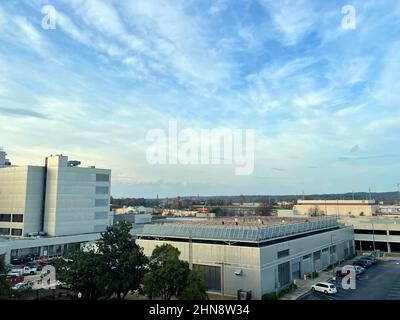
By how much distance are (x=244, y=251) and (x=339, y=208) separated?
151 ft

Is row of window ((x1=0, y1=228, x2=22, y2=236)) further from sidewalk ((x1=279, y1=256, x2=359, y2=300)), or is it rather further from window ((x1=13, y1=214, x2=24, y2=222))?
sidewalk ((x1=279, y1=256, x2=359, y2=300))

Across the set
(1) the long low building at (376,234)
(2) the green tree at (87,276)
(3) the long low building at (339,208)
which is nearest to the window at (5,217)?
(2) the green tree at (87,276)

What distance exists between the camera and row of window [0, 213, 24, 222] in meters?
36.5

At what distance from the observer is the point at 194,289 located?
45.9ft

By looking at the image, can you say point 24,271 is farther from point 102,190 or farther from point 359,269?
→ point 359,269

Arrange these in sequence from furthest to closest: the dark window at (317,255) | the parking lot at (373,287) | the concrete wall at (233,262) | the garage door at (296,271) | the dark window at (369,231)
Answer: the dark window at (369,231) → the dark window at (317,255) → the garage door at (296,271) → the parking lot at (373,287) → the concrete wall at (233,262)

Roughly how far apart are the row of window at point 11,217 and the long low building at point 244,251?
1827 cm

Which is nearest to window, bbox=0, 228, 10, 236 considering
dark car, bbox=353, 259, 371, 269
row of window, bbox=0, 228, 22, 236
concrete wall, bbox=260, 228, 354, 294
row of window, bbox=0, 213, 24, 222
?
row of window, bbox=0, 228, 22, 236

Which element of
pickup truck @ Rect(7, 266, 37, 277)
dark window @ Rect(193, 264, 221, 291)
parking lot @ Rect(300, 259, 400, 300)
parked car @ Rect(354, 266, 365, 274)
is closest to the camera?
parking lot @ Rect(300, 259, 400, 300)

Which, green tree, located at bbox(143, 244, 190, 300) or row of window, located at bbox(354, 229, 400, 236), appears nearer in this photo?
green tree, located at bbox(143, 244, 190, 300)

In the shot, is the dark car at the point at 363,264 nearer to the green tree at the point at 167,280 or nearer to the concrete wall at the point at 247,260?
the concrete wall at the point at 247,260

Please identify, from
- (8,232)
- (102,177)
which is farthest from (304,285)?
(8,232)

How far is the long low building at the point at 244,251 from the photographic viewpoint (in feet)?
65.0

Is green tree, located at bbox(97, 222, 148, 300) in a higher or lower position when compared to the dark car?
higher
